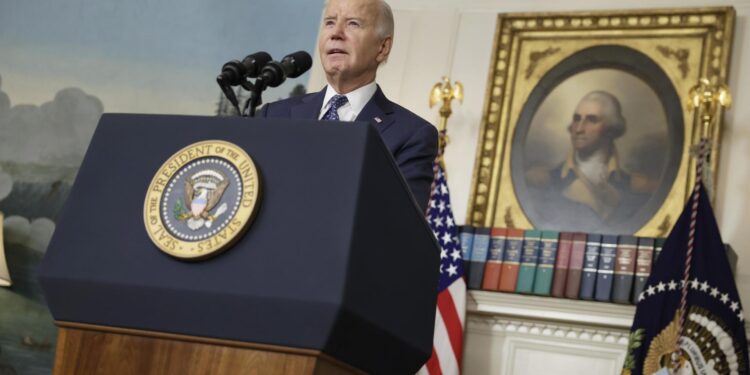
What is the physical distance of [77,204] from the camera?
1.88 metres

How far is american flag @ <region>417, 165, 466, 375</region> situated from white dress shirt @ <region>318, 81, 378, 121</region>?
8.52 feet

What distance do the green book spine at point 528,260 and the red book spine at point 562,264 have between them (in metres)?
0.11

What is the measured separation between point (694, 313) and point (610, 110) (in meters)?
1.32

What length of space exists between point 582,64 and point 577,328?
1462mm

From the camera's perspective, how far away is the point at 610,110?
18.2ft

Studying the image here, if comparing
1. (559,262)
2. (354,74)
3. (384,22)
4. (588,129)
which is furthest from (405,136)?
(588,129)

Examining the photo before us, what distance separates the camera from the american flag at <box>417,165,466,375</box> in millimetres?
5109

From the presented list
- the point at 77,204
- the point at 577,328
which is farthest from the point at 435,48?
the point at 77,204

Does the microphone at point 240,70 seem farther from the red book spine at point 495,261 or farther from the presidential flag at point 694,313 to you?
the red book spine at point 495,261

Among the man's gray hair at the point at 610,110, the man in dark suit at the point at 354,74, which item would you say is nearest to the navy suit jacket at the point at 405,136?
the man in dark suit at the point at 354,74

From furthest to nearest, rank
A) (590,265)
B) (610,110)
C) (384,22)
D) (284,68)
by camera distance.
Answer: (610,110)
(590,265)
(384,22)
(284,68)

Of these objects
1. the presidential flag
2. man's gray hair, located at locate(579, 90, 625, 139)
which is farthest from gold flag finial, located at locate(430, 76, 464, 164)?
the presidential flag

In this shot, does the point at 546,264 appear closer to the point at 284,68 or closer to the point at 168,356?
the point at 284,68

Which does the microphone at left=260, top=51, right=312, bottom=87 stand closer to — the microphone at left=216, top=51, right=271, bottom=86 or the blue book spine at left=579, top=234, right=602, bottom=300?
the microphone at left=216, top=51, right=271, bottom=86
